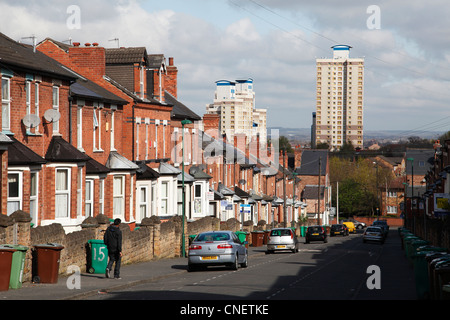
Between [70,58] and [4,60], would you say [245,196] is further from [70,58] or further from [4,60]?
[4,60]

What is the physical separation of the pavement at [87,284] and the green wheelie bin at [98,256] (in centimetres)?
43

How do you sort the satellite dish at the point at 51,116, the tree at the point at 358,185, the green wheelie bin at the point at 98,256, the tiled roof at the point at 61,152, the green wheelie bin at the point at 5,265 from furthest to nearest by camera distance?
the tree at the point at 358,185
the tiled roof at the point at 61,152
the satellite dish at the point at 51,116
the green wheelie bin at the point at 98,256
the green wheelie bin at the point at 5,265

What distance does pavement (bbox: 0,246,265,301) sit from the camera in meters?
16.9

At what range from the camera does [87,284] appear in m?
20.1

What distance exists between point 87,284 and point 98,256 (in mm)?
3914

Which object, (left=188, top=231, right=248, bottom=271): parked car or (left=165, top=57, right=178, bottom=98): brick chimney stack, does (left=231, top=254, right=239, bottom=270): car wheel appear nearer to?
(left=188, top=231, right=248, bottom=271): parked car

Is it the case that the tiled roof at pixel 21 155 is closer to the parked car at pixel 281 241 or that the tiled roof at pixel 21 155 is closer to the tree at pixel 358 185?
the parked car at pixel 281 241

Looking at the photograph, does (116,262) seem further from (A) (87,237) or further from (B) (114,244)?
(A) (87,237)

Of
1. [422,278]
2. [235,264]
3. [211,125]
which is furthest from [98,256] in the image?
[211,125]

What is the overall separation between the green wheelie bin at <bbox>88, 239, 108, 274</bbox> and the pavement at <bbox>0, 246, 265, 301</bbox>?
43 cm

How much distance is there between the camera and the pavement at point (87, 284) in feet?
55.5

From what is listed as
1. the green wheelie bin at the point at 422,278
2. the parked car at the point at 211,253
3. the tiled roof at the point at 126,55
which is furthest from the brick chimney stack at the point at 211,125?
the green wheelie bin at the point at 422,278

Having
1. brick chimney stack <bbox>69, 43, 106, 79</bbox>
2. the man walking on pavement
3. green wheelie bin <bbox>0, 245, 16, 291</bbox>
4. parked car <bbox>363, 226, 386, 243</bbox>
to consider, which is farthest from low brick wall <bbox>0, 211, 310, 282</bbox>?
parked car <bbox>363, 226, 386, 243</bbox>
